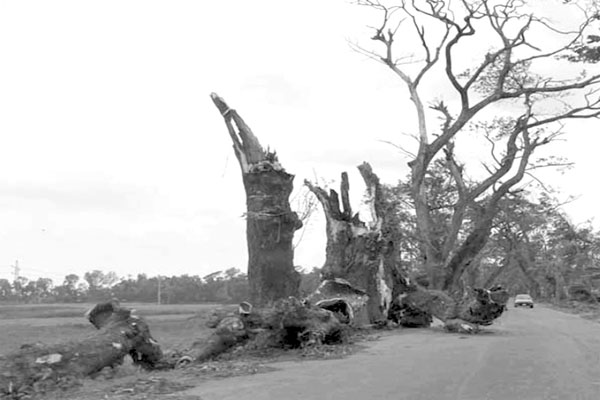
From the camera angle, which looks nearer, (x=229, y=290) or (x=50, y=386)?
(x=50, y=386)

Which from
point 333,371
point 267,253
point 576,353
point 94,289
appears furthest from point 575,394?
point 94,289

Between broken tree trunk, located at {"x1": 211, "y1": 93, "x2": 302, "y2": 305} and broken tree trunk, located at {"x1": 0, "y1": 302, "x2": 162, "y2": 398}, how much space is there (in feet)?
21.9

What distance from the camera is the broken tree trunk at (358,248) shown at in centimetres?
2569

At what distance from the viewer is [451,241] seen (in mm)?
40094

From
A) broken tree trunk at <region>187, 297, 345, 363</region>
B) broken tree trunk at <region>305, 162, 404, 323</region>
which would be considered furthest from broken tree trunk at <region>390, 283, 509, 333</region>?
broken tree trunk at <region>187, 297, 345, 363</region>

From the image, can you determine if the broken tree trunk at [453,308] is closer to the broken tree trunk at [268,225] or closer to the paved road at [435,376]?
the paved road at [435,376]

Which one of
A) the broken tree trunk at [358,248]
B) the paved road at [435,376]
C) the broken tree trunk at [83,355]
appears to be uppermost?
the broken tree trunk at [358,248]

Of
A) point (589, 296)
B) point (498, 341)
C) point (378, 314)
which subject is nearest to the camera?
point (498, 341)

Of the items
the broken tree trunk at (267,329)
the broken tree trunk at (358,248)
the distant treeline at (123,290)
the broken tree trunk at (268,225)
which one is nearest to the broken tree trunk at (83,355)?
the broken tree trunk at (267,329)

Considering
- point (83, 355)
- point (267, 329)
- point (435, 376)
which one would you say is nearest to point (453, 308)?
point (267, 329)

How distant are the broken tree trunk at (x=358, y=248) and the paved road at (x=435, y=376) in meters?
7.21

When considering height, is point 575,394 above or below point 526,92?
below

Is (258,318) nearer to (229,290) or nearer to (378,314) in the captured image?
(378,314)

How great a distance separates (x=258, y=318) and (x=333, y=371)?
3537mm
